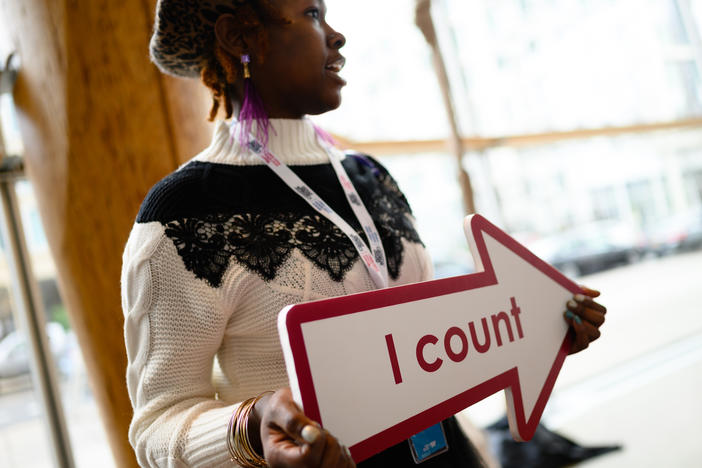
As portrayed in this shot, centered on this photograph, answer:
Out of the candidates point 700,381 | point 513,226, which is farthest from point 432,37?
point 700,381

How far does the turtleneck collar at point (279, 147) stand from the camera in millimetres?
945

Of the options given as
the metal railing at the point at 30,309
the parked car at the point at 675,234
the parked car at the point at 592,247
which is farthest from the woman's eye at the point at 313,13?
the parked car at the point at 675,234

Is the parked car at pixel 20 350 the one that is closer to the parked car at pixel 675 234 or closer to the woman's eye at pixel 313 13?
the woman's eye at pixel 313 13

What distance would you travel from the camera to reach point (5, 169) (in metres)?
2.26

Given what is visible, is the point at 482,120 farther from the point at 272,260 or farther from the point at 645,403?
the point at 272,260

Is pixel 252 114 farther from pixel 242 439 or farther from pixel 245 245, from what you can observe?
pixel 242 439

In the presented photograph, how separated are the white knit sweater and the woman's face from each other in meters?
0.24

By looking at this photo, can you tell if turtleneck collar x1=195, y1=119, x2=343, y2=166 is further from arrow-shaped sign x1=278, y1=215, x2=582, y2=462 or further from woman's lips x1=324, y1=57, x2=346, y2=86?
arrow-shaped sign x1=278, y1=215, x2=582, y2=462

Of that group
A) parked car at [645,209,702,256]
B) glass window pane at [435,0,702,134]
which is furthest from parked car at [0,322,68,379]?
parked car at [645,209,702,256]

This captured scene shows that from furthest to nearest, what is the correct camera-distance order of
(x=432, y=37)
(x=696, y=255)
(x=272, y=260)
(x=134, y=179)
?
(x=696, y=255), (x=432, y=37), (x=134, y=179), (x=272, y=260)

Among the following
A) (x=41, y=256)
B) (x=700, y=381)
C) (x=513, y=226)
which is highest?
(x=41, y=256)

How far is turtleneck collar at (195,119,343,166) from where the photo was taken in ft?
3.10

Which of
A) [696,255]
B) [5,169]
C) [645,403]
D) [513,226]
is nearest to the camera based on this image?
[5,169]

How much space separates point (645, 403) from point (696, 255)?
101 inches
